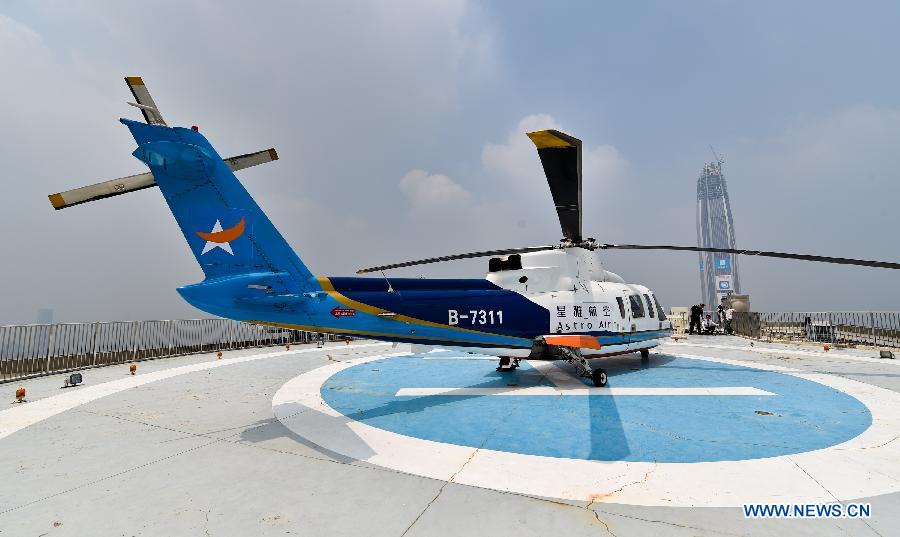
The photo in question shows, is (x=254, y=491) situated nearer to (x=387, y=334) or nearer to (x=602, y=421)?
(x=387, y=334)

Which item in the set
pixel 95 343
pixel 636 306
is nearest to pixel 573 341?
pixel 636 306

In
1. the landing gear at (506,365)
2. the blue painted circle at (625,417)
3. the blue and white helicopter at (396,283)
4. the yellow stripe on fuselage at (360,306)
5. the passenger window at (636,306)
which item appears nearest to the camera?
the blue painted circle at (625,417)

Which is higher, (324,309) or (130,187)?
(130,187)

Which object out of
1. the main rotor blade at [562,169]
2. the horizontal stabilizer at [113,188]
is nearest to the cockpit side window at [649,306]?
the main rotor blade at [562,169]

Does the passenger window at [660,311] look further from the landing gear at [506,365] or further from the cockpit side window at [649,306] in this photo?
the landing gear at [506,365]

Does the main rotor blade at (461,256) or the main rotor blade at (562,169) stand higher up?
the main rotor blade at (562,169)

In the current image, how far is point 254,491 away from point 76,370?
511 inches

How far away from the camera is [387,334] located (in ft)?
27.4

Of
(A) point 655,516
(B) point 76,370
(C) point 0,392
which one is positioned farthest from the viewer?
(B) point 76,370

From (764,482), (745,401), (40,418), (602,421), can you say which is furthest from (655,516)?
(40,418)

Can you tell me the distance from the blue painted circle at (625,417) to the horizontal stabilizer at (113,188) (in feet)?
17.8

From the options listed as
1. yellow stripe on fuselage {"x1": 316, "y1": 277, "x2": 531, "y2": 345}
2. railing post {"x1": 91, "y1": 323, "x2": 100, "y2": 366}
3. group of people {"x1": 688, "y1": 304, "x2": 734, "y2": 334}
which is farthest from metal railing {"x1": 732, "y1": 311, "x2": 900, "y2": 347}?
railing post {"x1": 91, "y1": 323, "x2": 100, "y2": 366}

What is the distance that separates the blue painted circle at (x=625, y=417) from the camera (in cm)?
577

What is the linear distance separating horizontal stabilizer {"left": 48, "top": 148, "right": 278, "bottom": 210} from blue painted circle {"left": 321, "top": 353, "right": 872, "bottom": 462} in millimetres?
5437
